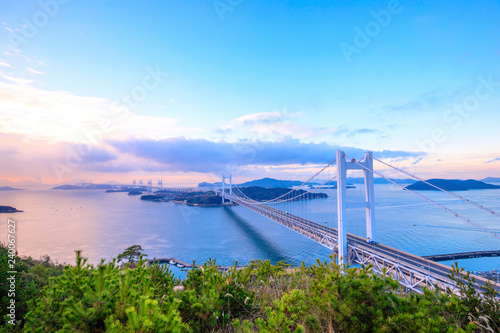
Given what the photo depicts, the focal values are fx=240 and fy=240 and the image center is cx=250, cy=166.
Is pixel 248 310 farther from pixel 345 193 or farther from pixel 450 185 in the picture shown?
pixel 450 185

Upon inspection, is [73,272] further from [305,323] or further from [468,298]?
[468,298]

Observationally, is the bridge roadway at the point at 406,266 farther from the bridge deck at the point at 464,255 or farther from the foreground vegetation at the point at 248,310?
the bridge deck at the point at 464,255

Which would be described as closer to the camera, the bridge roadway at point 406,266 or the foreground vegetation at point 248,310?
the foreground vegetation at point 248,310

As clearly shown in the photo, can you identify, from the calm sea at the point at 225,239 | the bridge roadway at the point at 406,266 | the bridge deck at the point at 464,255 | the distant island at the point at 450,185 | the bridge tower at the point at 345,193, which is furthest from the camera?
the distant island at the point at 450,185

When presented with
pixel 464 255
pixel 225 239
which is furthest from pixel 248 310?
pixel 225 239

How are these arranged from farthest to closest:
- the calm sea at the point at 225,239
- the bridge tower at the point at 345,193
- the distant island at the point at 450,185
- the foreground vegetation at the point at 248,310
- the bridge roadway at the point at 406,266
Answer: the distant island at the point at 450,185, the calm sea at the point at 225,239, the bridge tower at the point at 345,193, the bridge roadway at the point at 406,266, the foreground vegetation at the point at 248,310

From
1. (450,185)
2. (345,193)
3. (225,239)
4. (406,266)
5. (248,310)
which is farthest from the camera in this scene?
(450,185)

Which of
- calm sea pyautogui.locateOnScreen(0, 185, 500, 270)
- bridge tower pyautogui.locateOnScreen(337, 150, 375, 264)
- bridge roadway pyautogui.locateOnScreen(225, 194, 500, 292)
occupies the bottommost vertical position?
calm sea pyautogui.locateOnScreen(0, 185, 500, 270)

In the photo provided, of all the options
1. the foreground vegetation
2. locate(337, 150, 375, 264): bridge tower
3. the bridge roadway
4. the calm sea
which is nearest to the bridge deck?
the calm sea

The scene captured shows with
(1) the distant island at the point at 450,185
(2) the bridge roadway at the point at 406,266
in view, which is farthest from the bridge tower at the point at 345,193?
(1) the distant island at the point at 450,185

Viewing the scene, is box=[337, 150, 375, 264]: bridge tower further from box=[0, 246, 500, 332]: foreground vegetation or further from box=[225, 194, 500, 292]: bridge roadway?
box=[0, 246, 500, 332]: foreground vegetation

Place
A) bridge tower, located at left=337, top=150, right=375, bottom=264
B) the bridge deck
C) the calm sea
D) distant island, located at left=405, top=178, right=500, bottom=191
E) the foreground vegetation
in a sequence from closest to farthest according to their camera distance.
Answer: the foreground vegetation < bridge tower, located at left=337, top=150, right=375, bottom=264 < the bridge deck < the calm sea < distant island, located at left=405, top=178, right=500, bottom=191

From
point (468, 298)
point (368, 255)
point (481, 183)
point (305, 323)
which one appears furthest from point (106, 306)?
point (481, 183)
